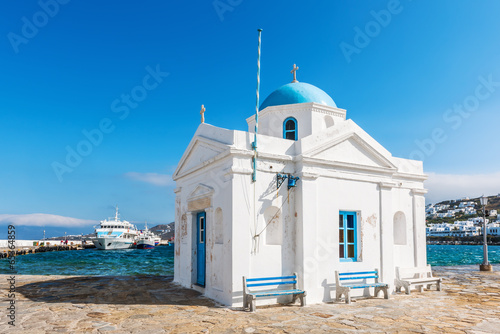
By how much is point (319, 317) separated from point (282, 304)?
1616 mm

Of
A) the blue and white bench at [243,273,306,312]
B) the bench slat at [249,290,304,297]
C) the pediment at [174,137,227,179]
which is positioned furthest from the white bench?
the pediment at [174,137,227,179]

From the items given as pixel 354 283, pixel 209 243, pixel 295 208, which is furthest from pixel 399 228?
pixel 209 243

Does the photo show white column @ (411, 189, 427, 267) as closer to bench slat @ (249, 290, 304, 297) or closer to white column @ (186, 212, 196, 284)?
bench slat @ (249, 290, 304, 297)

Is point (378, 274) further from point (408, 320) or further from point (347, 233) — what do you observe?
point (408, 320)

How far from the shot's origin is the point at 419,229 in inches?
535

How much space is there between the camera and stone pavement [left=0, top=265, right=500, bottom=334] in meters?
7.67

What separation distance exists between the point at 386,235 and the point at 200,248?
5702mm

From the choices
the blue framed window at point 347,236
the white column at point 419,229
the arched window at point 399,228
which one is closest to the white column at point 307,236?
the blue framed window at point 347,236

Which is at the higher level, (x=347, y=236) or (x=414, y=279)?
(x=347, y=236)

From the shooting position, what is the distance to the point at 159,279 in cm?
1498

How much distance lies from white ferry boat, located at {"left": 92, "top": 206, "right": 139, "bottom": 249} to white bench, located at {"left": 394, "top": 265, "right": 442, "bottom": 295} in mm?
64645

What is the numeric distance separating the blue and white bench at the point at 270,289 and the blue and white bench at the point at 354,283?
116 cm

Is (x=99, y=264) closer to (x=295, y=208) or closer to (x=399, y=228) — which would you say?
(x=399, y=228)

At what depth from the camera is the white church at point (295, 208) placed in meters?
10.1
